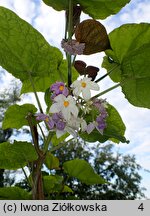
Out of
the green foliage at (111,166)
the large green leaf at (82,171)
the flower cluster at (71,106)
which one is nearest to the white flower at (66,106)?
the flower cluster at (71,106)

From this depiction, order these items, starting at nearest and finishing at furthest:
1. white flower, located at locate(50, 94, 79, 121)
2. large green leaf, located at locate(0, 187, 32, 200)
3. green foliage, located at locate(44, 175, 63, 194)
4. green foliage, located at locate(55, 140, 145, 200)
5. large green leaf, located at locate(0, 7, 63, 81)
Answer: white flower, located at locate(50, 94, 79, 121)
large green leaf, located at locate(0, 7, 63, 81)
large green leaf, located at locate(0, 187, 32, 200)
green foliage, located at locate(44, 175, 63, 194)
green foliage, located at locate(55, 140, 145, 200)

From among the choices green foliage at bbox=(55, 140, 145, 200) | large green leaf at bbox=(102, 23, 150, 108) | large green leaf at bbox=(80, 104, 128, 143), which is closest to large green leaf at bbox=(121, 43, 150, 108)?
large green leaf at bbox=(102, 23, 150, 108)

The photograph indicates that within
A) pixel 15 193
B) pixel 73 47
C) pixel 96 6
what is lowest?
pixel 15 193

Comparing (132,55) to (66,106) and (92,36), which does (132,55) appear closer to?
(92,36)

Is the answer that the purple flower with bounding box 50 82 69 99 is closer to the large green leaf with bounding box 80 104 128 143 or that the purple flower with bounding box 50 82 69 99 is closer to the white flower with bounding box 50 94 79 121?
the white flower with bounding box 50 94 79 121

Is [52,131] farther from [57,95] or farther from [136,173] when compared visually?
[136,173]

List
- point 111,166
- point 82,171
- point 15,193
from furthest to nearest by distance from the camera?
point 111,166, point 82,171, point 15,193

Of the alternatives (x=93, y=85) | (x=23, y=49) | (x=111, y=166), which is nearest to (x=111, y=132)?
(x=93, y=85)

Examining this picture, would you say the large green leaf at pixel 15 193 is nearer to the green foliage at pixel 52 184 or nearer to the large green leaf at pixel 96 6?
the green foliage at pixel 52 184
